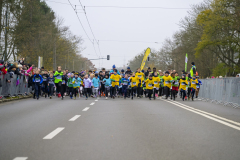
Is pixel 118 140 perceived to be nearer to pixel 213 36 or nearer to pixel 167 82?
pixel 167 82

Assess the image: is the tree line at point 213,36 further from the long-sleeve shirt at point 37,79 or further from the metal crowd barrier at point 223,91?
the long-sleeve shirt at point 37,79

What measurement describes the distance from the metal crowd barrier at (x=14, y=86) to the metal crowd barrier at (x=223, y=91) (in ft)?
35.9

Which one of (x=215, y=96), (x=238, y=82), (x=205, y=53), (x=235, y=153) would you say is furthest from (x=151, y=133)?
(x=205, y=53)

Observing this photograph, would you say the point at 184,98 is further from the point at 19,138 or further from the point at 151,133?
the point at 19,138

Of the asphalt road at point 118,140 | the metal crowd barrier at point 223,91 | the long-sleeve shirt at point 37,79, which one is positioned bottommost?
the asphalt road at point 118,140

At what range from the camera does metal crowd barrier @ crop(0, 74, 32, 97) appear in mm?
16788

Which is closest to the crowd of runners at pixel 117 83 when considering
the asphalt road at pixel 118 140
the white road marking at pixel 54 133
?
the asphalt road at pixel 118 140

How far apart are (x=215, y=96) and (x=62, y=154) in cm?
1538

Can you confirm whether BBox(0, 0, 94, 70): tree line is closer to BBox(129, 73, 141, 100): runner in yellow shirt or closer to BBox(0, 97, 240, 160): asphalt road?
BBox(129, 73, 141, 100): runner in yellow shirt

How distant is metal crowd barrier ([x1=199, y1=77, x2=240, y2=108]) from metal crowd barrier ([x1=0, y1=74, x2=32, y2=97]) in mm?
10937

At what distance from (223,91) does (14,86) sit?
36.7ft

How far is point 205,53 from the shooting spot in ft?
155

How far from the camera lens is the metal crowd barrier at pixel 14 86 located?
16788mm

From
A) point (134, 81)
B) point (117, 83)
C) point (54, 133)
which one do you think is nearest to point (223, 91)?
point (134, 81)
